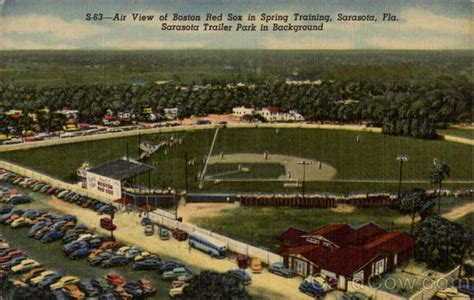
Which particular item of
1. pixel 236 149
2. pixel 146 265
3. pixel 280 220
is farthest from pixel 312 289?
pixel 236 149

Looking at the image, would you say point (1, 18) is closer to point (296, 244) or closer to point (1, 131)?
point (1, 131)

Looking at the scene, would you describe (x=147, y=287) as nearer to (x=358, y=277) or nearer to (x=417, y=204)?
(x=358, y=277)

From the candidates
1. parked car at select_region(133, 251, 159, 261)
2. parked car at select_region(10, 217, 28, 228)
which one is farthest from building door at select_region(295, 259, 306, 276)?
parked car at select_region(10, 217, 28, 228)

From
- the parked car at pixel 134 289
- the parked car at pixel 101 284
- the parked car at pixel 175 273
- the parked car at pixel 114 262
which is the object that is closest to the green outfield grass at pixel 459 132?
the parked car at pixel 175 273

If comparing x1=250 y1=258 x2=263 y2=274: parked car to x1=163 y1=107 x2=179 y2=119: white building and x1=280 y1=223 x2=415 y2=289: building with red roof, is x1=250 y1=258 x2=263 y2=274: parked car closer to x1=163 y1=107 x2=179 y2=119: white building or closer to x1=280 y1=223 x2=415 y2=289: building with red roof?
x1=280 y1=223 x2=415 y2=289: building with red roof

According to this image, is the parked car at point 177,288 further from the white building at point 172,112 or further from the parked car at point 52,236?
the white building at point 172,112
